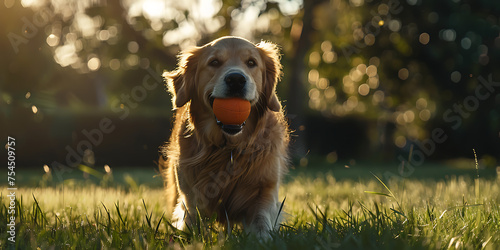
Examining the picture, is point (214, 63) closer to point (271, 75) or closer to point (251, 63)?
point (251, 63)

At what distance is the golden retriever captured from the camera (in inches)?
121

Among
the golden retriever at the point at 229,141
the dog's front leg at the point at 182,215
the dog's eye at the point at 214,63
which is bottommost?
the dog's front leg at the point at 182,215

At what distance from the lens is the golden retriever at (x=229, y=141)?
3.07 m

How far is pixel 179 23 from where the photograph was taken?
11320 mm

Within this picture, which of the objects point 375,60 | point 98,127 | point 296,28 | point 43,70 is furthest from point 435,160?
point 43,70

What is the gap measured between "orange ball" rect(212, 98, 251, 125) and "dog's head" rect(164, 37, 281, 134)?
37mm

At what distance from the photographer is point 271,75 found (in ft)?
11.8

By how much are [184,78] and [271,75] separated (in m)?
0.69

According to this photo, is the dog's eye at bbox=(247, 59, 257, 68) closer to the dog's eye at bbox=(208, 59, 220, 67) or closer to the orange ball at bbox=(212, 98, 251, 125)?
the dog's eye at bbox=(208, 59, 220, 67)

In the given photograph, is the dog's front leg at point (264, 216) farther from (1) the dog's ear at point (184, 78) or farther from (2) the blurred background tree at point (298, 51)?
(2) the blurred background tree at point (298, 51)

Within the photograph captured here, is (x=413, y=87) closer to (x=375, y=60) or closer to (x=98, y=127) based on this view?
(x=375, y=60)

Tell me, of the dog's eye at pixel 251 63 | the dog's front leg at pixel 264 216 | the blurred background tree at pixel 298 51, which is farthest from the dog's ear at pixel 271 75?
the blurred background tree at pixel 298 51

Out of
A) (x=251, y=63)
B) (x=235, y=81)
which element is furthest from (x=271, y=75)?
(x=235, y=81)

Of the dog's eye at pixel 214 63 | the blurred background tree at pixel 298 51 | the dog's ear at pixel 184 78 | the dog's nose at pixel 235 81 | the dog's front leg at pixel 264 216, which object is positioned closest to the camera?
the dog's front leg at pixel 264 216
